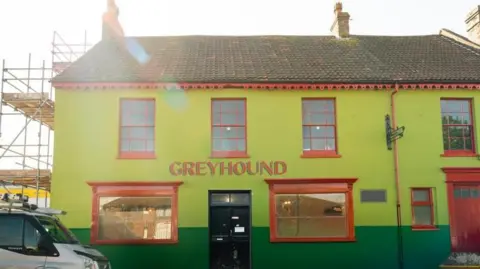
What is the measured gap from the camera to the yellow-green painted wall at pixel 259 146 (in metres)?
15.4

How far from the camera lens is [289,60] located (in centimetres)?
1769

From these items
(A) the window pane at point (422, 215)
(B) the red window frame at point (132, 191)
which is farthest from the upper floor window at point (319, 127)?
(B) the red window frame at point (132, 191)

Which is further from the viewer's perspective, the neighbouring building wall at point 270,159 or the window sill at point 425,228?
the window sill at point 425,228

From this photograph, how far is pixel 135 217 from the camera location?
15250mm

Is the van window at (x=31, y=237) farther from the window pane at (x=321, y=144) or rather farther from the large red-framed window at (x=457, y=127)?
the large red-framed window at (x=457, y=127)

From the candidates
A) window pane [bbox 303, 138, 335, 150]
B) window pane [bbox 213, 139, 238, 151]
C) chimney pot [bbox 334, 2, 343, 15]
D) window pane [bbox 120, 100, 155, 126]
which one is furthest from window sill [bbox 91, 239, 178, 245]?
chimney pot [bbox 334, 2, 343, 15]

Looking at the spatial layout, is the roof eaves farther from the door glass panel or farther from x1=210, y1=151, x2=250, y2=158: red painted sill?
x1=210, y1=151, x2=250, y2=158: red painted sill

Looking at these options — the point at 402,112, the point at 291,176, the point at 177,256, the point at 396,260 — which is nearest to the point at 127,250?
the point at 177,256

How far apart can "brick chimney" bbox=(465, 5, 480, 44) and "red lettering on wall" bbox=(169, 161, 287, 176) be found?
1003 centimetres

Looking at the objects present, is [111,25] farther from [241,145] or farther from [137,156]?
[241,145]

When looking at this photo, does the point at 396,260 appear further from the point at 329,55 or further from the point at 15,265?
the point at 15,265

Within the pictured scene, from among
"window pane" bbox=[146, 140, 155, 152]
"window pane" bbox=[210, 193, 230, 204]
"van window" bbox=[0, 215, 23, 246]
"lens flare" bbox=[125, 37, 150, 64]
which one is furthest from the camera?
"lens flare" bbox=[125, 37, 150, 64]

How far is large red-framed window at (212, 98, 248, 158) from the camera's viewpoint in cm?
1588

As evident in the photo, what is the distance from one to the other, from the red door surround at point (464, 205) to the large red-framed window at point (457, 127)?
0.67m
